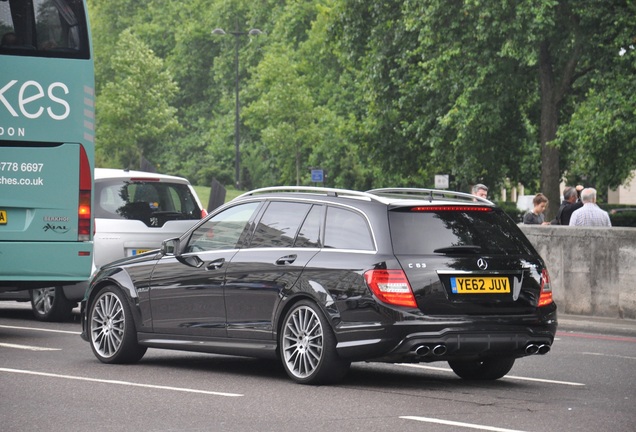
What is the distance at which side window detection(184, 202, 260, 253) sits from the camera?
37.0ft

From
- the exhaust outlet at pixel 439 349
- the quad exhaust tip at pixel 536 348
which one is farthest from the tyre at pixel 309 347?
the quad exhaust tip at pixel 536 348

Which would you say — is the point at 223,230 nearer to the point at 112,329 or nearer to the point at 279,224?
the point at 279,224

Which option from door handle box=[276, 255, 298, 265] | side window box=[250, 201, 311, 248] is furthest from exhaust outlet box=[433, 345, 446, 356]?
side window box=[250, 201, 311, 248]

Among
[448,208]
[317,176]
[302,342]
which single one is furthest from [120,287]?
[317,176]

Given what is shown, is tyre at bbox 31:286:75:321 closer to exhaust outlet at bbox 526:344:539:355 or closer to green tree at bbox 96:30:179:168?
exhaust outlet at bbox 526:344:539:355

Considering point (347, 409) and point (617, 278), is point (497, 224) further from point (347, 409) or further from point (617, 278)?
point (617, 278)

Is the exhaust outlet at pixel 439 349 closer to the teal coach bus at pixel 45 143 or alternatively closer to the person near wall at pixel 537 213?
the teal coach bus at pixel 45 143

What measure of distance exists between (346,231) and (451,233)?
811 mm

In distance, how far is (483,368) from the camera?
435 inches

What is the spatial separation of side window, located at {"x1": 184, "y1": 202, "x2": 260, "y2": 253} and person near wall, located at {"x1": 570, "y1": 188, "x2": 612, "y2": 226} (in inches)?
349

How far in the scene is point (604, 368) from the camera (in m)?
12.2

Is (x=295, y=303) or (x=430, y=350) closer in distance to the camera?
(x=430, y=350)

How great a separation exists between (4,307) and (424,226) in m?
10.9

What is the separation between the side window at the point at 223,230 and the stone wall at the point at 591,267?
8037mm
